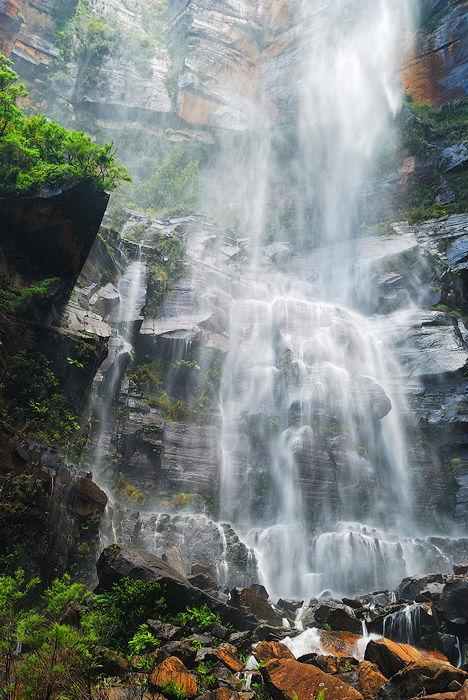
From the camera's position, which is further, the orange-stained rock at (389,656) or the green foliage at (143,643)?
the green foliage at (143,643)

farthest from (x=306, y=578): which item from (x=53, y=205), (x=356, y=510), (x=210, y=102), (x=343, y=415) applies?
(x=210, y=102)

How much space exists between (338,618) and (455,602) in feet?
7.53

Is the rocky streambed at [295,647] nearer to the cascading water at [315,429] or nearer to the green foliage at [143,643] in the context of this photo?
the green foliage at [143,643]

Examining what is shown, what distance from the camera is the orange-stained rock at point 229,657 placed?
6514mm

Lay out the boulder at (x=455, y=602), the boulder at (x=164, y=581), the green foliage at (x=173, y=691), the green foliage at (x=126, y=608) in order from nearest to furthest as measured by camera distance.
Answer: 1. the green foliage at (x=173, y=691)
2. the green foliage at (x=126, y=608)
3. the boulder at (x=164, y=581)
4. the boulder at (x=455, y=602)

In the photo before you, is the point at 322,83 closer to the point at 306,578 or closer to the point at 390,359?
the point at 390,359

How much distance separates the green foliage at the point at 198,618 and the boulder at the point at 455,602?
14.5 feet

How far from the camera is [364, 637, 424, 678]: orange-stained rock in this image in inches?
253

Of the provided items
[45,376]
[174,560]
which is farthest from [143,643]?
[45,376]

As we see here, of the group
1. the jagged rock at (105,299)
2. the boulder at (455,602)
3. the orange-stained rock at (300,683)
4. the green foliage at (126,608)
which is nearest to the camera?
the orange-stained rock at (300,683)

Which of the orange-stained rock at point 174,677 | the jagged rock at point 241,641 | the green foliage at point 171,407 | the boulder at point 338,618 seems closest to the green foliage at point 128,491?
the green foliage at point 171,407

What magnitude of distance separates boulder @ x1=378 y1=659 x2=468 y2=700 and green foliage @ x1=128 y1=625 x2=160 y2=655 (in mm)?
3293

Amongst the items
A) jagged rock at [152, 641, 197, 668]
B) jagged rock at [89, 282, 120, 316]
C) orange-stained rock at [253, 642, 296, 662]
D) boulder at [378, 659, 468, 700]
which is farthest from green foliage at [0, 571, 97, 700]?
jagged rock at [89, 282, 120, 316]

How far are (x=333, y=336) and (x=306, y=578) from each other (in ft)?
37.2
